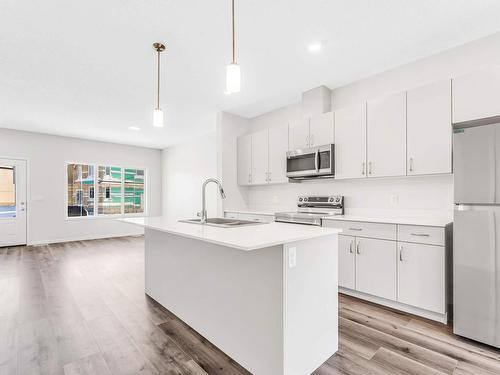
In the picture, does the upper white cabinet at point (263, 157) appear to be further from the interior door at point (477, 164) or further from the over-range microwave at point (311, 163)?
the interior door at point (477, 164)

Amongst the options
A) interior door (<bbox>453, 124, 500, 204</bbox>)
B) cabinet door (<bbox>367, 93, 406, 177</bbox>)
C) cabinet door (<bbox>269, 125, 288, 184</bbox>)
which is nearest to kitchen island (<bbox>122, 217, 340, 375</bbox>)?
interior door (<bbox>453, 124, 500, 204</bbox>)

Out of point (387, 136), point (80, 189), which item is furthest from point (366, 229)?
point (80, 189)

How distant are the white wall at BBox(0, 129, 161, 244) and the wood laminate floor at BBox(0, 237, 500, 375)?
3262 mm

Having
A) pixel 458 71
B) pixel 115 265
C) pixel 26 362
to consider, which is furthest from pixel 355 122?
pixel 115 265

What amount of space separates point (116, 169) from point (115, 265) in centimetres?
388

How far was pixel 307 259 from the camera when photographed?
5.35 feet

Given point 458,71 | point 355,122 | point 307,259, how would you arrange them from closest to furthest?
point 307,259 → point 458,71 → point 355,122

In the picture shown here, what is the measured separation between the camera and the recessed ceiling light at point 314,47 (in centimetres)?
260

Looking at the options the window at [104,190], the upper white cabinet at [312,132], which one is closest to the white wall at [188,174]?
the window at [104,190]

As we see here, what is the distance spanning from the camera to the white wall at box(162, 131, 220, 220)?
20.1 feet

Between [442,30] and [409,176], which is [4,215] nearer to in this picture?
[409,176]

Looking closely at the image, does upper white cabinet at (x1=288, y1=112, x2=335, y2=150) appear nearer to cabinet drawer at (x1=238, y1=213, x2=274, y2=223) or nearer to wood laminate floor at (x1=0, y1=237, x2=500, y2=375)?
cabinet drawer at (x1=238, y1=213, x2=274, y2=223)

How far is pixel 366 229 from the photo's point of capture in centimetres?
272

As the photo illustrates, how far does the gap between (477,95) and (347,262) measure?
2.01 metres
